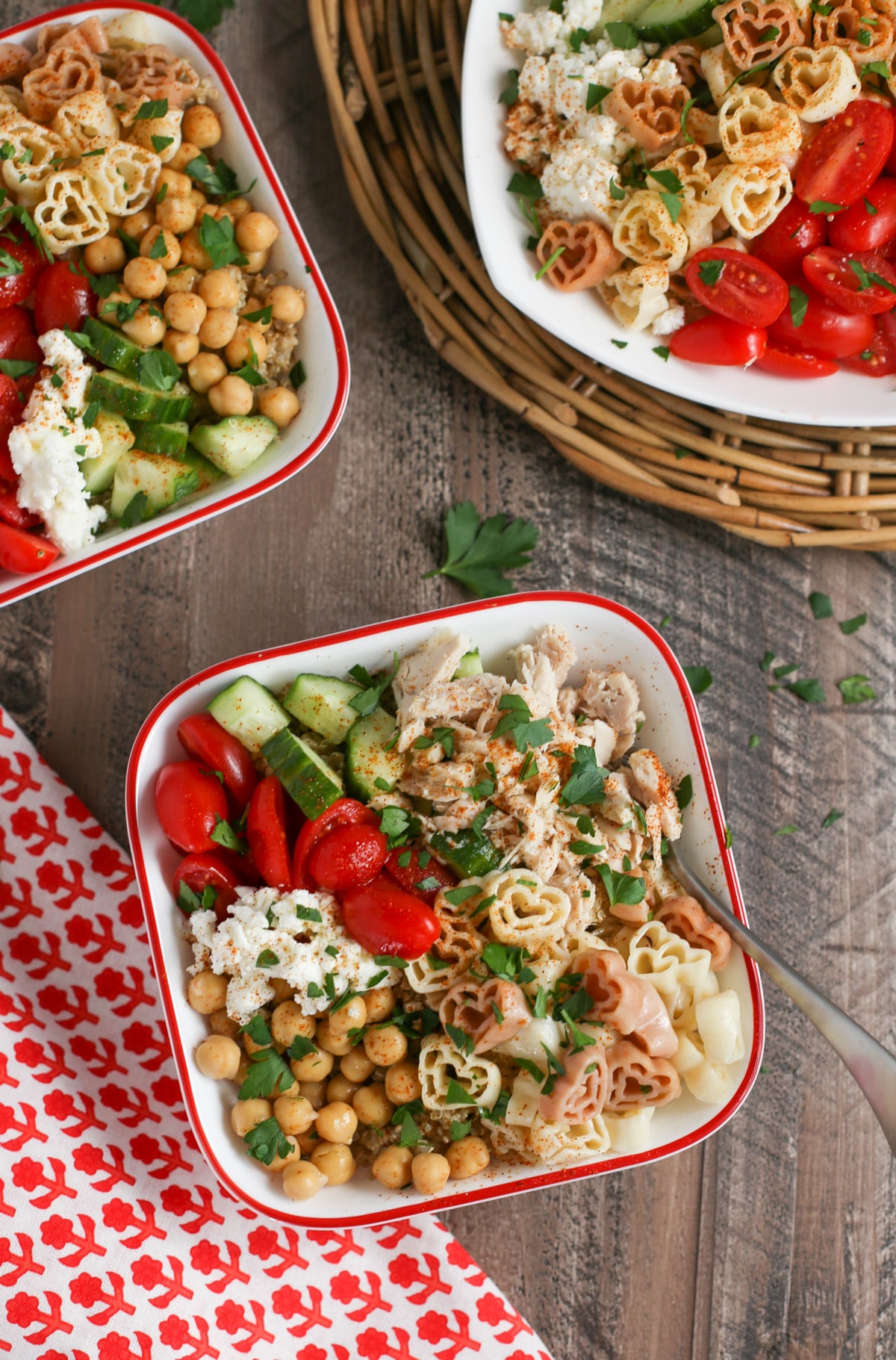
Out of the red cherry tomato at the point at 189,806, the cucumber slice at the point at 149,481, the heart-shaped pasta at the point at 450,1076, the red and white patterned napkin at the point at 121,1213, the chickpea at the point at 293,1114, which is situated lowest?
the red and white patterned napkin at the point at 121,1213

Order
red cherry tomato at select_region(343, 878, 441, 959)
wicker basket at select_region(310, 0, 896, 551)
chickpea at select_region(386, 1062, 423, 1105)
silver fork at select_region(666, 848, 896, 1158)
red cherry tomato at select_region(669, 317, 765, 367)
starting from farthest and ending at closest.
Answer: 1. wicker basket at select_region(310, 0, 896, 551)
2. red cherry tomato at select_region(669, 317, 765, 367)
3. chickpea at select_region(386, 1062, 423, 1105)
4. red cherry tomato at select_region(343, 878, 441, 959)
5. silver fork at select_region(666, 848, 896, 1158)

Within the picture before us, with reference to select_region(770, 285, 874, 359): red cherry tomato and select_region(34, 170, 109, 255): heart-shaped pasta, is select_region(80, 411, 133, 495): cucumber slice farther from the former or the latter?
select_region(770, 285, 874, 359): red cherry tomato

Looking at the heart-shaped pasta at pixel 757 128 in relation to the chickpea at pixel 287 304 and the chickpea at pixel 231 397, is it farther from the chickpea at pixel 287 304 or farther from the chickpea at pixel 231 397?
the chickpea at pixel 231 397

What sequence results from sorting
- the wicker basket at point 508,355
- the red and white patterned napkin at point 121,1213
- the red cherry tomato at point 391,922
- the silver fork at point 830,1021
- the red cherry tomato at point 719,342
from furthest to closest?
1. the wicker basket at point 508,355
2. the red cherry tomato at point 719,342
3. the red and white patterned napkin at point 121,1213
4. the red cherry tomato at point 391,922
5. the silver fork at point 830,1021

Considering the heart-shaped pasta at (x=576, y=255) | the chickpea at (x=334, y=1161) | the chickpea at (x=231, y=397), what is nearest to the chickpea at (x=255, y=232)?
the chickpea at (x=231, y=397)

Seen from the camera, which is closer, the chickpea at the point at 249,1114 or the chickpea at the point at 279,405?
the chickpea at the point at 249,1114

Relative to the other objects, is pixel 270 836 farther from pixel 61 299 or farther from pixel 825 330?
pixel 825 330

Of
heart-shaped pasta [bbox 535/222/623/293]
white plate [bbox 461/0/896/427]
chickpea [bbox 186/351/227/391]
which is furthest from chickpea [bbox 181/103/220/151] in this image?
heart-shaped pasta [bbox 535/222/623/293]

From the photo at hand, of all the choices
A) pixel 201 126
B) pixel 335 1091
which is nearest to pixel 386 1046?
pixel 335 1091
